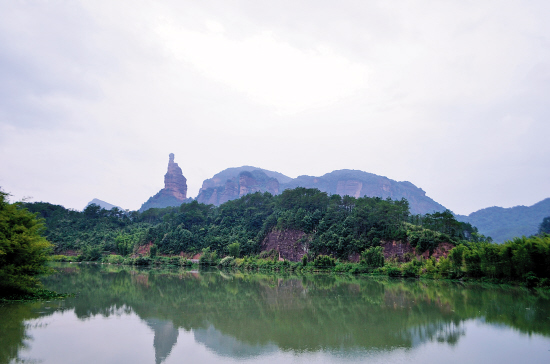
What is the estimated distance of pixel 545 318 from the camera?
12.1 m

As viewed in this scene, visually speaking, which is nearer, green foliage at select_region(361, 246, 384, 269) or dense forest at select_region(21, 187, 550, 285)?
dense forest at select_region(21, 187, 550, 285)

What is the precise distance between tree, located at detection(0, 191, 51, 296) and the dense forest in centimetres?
2639

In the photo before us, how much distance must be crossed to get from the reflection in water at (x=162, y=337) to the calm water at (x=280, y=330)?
3 centimetres

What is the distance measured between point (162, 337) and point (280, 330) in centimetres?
370

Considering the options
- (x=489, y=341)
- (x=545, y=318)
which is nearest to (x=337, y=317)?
(x=489, y=341)

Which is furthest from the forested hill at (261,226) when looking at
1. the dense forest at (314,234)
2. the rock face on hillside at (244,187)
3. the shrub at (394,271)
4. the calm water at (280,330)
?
the rock face on hillside at (244,187)

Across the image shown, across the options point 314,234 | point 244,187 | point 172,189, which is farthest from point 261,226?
point 244,187

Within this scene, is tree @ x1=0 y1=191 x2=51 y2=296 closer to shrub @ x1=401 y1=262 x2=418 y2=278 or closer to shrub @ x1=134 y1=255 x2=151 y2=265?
shrub @ x1=401 y1=262 x2=418 y2=278

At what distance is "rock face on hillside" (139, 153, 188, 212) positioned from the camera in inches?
6469

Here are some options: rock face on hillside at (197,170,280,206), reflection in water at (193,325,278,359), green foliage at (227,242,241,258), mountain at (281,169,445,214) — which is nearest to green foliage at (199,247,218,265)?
green foliage at (227,242,241,258)

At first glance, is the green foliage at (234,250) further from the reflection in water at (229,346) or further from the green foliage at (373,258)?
the reflection in water at (229,346)

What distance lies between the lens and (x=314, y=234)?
175 feet

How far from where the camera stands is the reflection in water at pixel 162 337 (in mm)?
8617

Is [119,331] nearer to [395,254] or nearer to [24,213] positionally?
[24,213]
